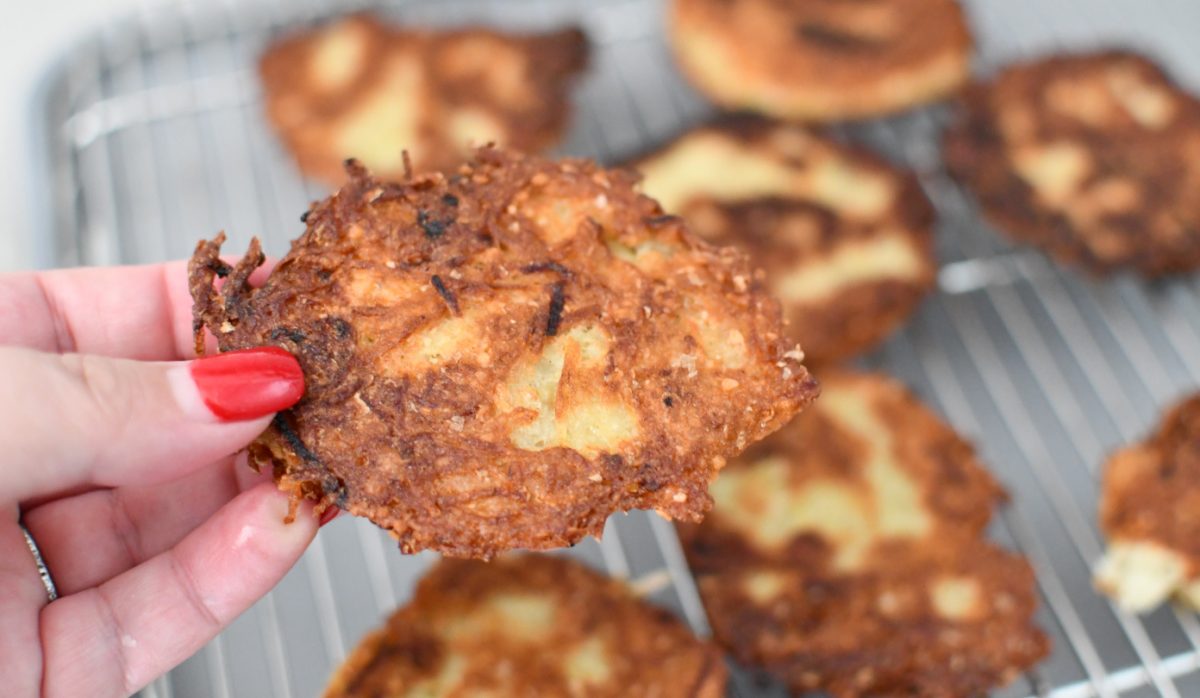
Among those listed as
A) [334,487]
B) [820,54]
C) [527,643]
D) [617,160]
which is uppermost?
[820,54]

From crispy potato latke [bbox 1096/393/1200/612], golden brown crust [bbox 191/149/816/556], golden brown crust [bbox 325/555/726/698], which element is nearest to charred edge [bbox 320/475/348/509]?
golden brown crust [bbox 191/149/816/556]

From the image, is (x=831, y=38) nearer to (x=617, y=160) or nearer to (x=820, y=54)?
(x=820, y=54)

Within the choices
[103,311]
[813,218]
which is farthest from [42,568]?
[813,218]

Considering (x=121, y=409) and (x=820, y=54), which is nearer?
(x=121, y=409)

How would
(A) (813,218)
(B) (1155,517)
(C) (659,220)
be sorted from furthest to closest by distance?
(A) (813,218) → (B) (1155,517) → (C) (659,220)

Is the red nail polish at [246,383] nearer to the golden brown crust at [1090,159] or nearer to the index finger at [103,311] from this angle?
the index finger at [103,311]

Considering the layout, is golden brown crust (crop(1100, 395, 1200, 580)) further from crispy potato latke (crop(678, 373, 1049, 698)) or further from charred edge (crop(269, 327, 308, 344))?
charred edge (crop(269, 327, 308, 344))

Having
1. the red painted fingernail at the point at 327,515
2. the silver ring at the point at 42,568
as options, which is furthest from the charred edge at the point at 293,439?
the silver ring at the point at 42,568
